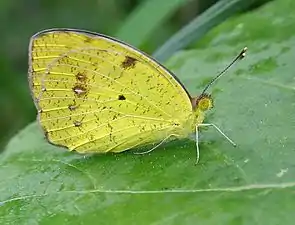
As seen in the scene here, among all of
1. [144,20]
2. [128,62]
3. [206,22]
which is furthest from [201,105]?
[144,20]

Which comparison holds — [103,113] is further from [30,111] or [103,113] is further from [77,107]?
[30,111]

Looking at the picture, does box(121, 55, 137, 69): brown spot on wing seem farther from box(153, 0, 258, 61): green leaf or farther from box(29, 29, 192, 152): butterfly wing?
box(153, 0, 258, 61): green leaf

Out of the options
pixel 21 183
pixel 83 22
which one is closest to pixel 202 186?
pixel 21 183

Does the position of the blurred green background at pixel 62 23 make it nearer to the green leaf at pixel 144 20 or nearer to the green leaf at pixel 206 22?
the green leaf at pixel 144 20

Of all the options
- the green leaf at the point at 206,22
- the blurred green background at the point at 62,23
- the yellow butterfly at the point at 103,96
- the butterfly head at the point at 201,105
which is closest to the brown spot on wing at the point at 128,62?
the yellow butterfly at the point at 103,96

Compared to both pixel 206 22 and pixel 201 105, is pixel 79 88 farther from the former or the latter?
pixel 206 22

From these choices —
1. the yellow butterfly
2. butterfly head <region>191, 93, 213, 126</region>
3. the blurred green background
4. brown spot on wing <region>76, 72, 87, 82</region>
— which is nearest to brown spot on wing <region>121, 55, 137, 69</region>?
the yellow butterfly
